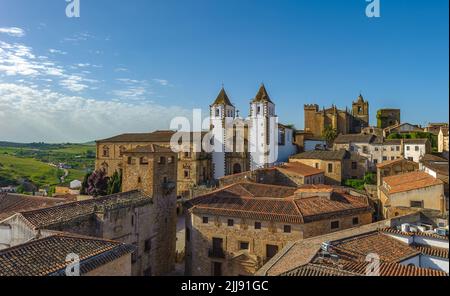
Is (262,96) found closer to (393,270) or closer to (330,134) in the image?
(330,134)

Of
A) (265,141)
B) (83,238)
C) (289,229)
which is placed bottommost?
(289,229)

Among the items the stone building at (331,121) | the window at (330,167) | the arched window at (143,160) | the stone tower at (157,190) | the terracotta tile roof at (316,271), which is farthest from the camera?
the stone building at (331,121)

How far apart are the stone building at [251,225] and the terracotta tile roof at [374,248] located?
14.9 ft

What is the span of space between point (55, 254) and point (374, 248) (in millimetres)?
12581

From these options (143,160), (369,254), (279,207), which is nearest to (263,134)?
(143,160)

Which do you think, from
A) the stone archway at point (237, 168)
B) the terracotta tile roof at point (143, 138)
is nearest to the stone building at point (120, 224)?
the stone archway at point (237, 168)

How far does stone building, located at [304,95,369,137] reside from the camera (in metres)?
64.2

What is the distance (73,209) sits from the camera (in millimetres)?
17641

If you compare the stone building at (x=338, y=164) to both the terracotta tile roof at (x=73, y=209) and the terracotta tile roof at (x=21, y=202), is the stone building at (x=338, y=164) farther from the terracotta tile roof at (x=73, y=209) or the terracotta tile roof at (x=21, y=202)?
the terracotta tile roof at (x=21, y=202)

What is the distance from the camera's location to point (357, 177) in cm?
4291

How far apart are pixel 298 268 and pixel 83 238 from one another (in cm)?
810

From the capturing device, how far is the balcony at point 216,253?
21.1 m
